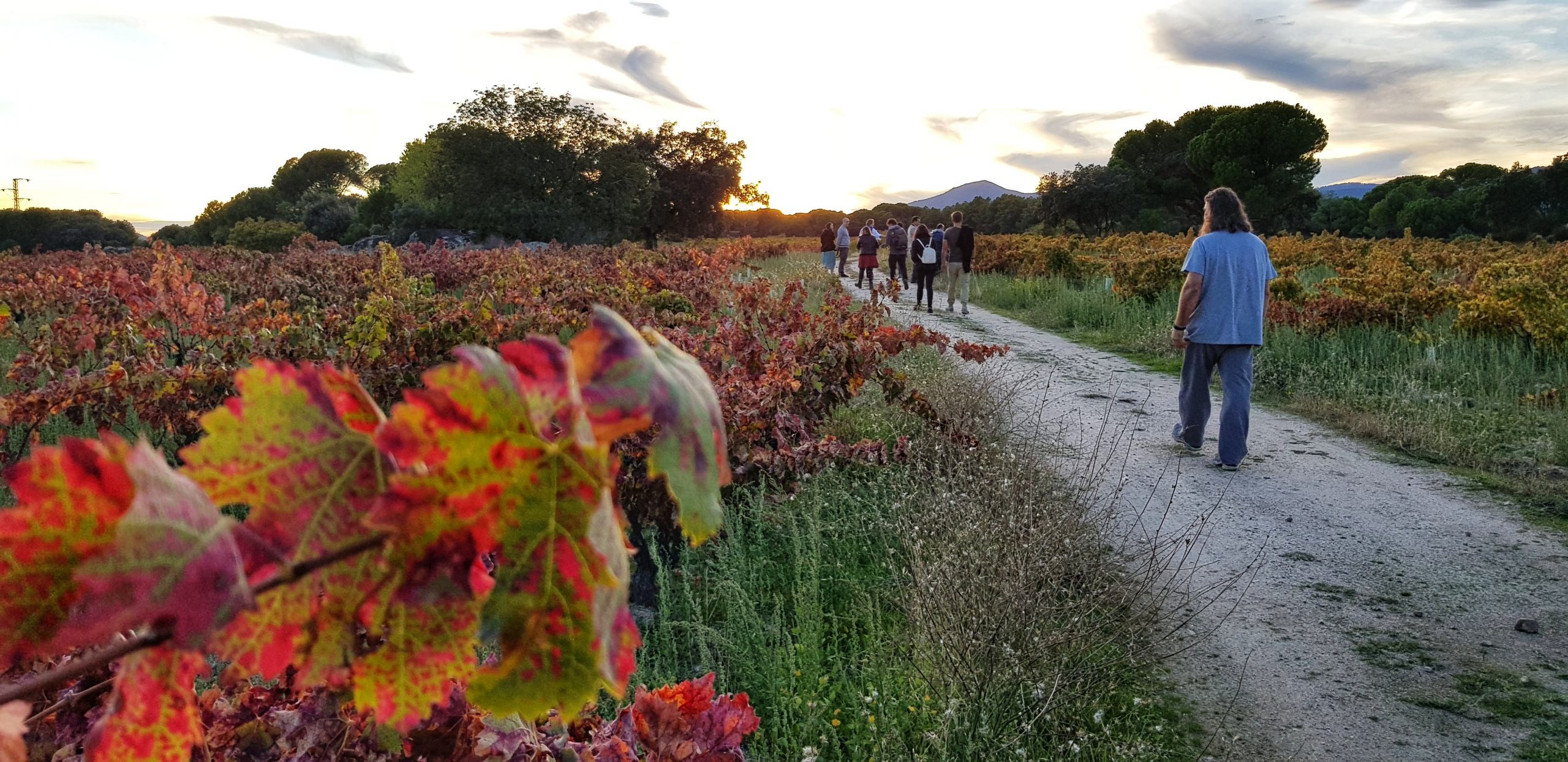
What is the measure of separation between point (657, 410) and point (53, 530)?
0.26 m

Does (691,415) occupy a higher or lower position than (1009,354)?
higher

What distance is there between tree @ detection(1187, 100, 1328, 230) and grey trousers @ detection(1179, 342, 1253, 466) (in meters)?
49.0

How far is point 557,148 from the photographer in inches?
1711

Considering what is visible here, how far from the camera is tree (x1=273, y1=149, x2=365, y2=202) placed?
7706cm

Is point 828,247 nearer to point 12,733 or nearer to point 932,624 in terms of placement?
point 932,624

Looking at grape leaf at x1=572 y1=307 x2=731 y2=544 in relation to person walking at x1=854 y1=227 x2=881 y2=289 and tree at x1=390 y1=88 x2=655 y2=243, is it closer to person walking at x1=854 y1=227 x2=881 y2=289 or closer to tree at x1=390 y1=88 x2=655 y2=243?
person walking at x1=854 y1=227 x2=881 y2=289

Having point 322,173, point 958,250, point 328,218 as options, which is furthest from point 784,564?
point 322,173

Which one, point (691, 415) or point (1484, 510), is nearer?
point (691, 415)

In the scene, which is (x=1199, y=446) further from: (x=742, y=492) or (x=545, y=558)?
(x=545, y=558)

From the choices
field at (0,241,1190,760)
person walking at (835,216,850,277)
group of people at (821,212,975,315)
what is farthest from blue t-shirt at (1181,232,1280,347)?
person walking at (835,216,850,277)

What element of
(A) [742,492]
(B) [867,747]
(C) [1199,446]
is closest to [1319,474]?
(C) [1199,446]

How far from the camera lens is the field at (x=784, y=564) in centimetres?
111

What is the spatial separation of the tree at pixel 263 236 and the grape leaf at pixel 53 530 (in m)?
32.4

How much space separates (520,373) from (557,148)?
45.9 m
